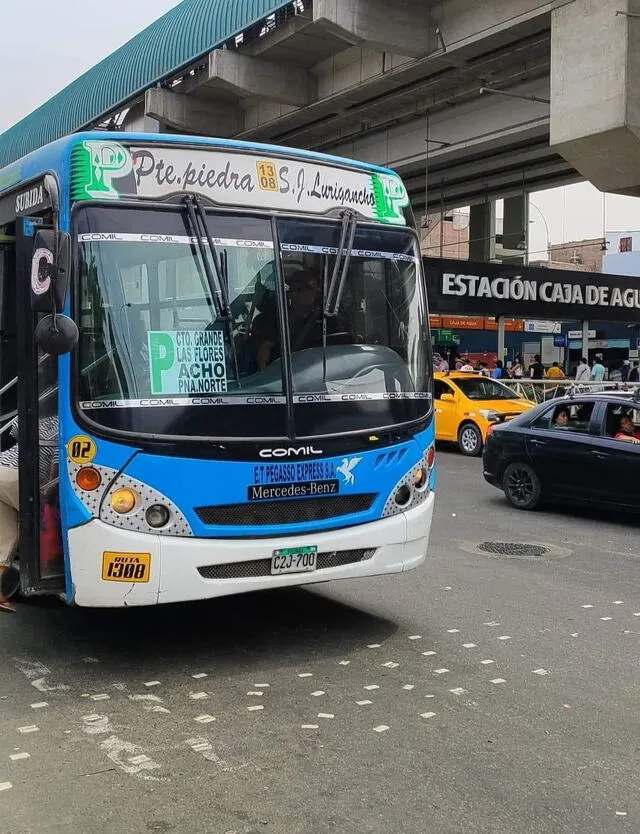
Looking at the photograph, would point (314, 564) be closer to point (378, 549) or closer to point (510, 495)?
point (378, 549)

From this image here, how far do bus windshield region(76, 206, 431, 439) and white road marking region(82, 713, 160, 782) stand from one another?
159cm

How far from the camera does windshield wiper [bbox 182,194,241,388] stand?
553cm

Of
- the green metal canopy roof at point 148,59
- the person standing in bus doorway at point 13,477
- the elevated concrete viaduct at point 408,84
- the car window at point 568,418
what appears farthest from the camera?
the green metal canopy roof at point 148,59

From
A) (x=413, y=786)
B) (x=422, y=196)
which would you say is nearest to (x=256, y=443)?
(x=413, y=786)

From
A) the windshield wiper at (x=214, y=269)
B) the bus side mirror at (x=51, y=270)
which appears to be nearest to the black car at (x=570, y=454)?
the windshield wiper at (x=214, y=269)

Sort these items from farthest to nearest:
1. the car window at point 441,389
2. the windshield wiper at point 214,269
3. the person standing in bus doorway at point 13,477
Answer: the car window at point 441,389, the windshield wiper at point 214,269, the person standing in bus doorway at point 13,477

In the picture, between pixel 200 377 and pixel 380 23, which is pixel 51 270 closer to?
pixel 200 377

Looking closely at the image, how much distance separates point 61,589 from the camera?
5355 millimetres

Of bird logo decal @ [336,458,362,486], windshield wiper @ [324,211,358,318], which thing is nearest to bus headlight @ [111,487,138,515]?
bird logo decal @ [336,458,362,486]

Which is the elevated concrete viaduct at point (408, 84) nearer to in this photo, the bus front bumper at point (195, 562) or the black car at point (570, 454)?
the black car at point (570, 454)

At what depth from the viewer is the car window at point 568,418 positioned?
11.5 m

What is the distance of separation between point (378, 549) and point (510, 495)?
22.0 feet

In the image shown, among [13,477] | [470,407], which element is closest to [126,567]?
[13,477]

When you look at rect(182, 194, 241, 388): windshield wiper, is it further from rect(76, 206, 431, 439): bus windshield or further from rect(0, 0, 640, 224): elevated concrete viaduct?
rect(0, 0, 640, 224): elevated concrete viaduct
